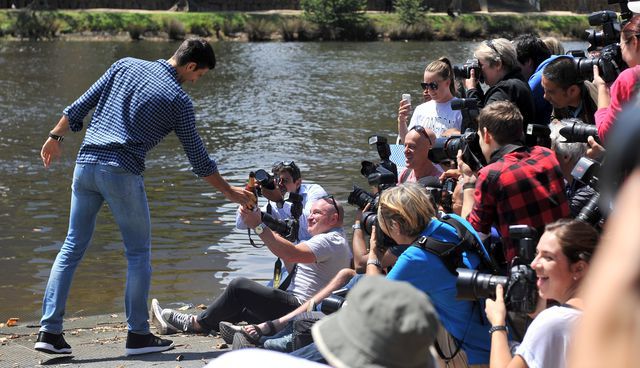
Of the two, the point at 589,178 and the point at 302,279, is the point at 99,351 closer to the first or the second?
the point at 302,279

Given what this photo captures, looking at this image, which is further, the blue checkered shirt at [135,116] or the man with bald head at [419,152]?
the man with bald head at [419,152]

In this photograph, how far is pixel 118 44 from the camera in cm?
4184

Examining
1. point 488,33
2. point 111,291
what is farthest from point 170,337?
point 488,33

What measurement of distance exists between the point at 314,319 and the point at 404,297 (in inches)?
135

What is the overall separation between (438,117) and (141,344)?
2.68m

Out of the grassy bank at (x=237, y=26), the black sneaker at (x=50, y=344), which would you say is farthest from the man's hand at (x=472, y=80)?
the grassy bank at (x=237, y=26)

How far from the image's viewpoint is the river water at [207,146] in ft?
30.2

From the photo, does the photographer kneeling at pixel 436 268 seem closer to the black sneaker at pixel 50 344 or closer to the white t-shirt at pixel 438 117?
the black sneaker at pixel 50 344

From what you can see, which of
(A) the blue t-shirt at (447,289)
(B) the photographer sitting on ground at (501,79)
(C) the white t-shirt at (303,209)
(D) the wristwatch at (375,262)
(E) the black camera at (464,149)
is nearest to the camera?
(A) the blue t-shirt at (447,289)

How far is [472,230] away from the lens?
14.9 ft

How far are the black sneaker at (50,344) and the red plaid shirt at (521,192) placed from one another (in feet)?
8.55

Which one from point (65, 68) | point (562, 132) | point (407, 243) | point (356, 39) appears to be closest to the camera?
point (407, 243)

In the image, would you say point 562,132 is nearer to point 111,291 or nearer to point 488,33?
point 111,291

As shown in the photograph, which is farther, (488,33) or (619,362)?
(488,33)
